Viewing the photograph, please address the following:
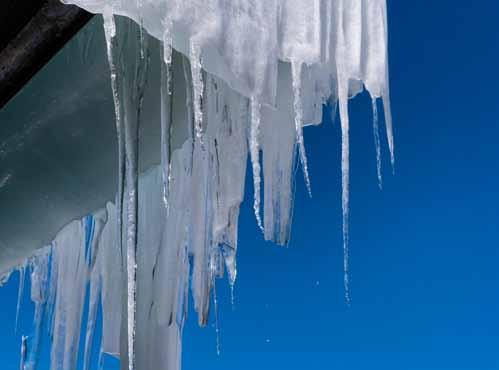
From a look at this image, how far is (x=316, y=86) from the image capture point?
2225 mm

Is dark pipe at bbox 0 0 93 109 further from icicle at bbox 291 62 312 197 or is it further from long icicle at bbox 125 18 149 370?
icicle at bbox 291 62 312 197

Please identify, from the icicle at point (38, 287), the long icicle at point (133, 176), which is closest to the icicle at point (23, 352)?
the icicle at point (38, 287)

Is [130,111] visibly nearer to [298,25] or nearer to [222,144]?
[222,144]

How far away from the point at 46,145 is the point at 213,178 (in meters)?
0.91

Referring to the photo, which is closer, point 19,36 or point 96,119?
point 19,36

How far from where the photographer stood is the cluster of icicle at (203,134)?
5.39ft

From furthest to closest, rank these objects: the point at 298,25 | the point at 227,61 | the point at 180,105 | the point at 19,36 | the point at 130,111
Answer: the point at 180,105
the point at 130,111
the point at 19,36
the point at 298,25
the point at 227,61

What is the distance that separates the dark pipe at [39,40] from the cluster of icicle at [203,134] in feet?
0.63

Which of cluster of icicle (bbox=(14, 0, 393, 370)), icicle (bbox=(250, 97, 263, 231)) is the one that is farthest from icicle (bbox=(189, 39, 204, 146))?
icicle (bbox=(250, 97, 263, 231))

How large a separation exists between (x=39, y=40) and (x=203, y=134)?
0.57 metres

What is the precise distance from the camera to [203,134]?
209 cm

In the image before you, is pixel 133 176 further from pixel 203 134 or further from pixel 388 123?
pixel 388 123

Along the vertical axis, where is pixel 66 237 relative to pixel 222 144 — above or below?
above

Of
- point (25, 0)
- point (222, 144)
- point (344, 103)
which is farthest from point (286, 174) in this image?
point (25, 0)
